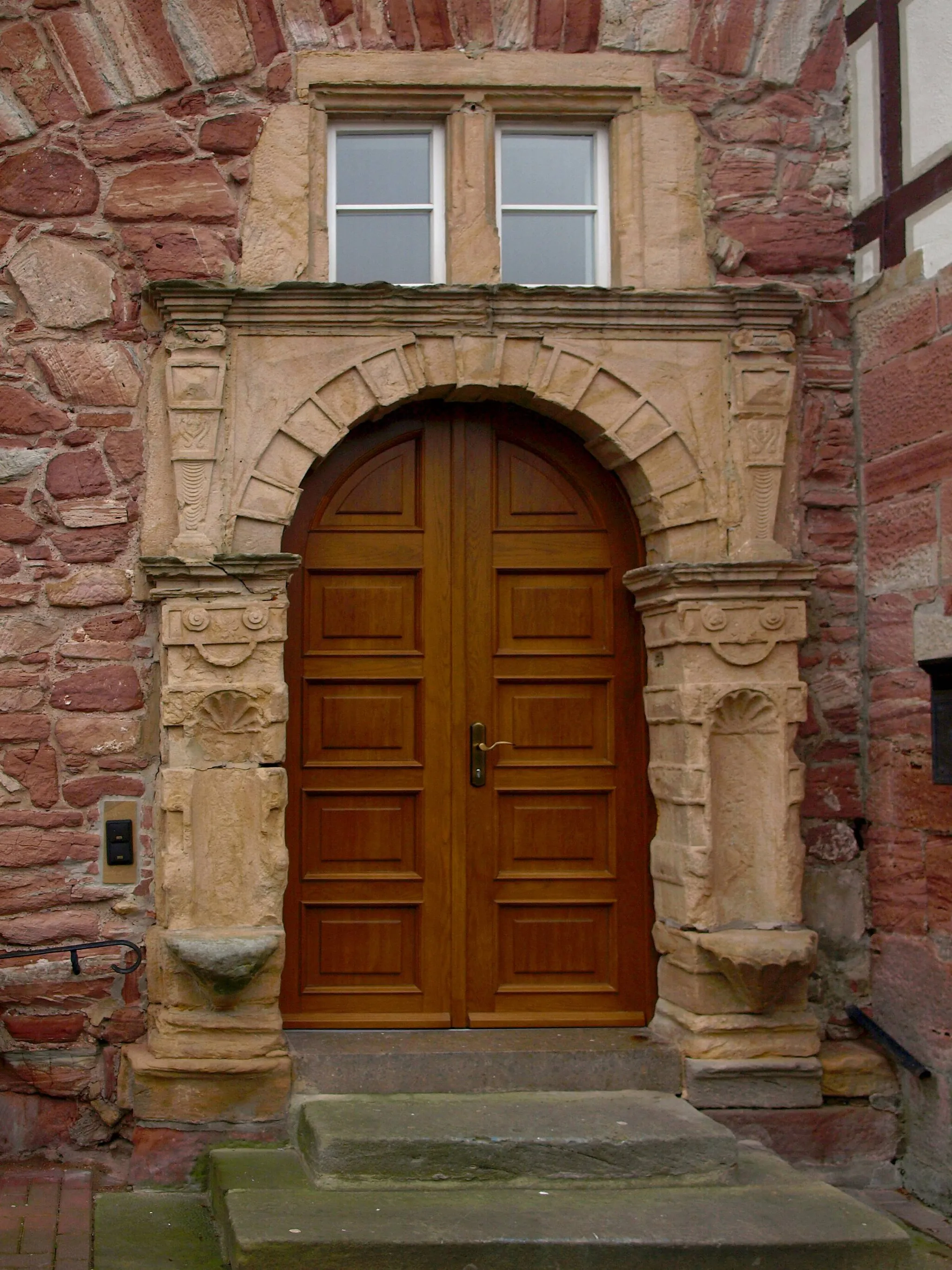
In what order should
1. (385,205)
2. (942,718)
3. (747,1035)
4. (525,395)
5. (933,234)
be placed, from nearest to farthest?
1. (942,718)
2. (933,234)
3. (747,1035)
4. (525,395)
5. (385,205)

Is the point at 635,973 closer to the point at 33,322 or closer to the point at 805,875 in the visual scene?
the point at 805,875

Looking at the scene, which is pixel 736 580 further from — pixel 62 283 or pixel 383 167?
pixel 62 283

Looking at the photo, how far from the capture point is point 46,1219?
427 centimetres

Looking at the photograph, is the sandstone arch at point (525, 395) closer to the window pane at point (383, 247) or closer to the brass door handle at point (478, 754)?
the window pane at point (383, 247)

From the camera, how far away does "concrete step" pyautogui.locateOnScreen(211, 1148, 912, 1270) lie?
369cm

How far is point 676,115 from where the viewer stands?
509cm

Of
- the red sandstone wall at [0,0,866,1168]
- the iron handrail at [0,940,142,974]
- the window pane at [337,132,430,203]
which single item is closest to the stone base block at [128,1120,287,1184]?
the red sandstone wall at [0,0,866,1168]

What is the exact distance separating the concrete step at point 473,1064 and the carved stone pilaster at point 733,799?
0.60 ft

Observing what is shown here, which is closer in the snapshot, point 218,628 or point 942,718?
point 942,718

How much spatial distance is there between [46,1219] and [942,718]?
10.4ft

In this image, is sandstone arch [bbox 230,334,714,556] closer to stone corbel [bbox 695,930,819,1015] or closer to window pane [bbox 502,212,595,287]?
window pane [bbox 502,212,595,287]

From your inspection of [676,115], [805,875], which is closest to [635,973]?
[805,875]

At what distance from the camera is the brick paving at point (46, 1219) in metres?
3.98

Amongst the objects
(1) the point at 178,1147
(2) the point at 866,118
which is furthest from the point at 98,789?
(2) the point at 866,118
